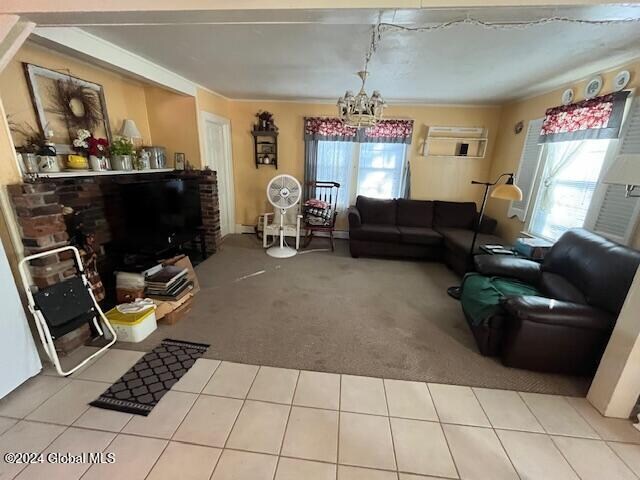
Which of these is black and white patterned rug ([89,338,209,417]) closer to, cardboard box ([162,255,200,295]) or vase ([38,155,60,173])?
cardboard box ([162,255,200,295])

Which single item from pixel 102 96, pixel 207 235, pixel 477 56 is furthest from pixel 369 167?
pixel 102 96

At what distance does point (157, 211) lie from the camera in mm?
2793

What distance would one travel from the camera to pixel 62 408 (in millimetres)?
1439

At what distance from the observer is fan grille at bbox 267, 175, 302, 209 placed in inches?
143

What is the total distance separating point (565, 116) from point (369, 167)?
240 cm

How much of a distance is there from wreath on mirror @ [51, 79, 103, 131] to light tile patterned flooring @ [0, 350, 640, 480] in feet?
6.72

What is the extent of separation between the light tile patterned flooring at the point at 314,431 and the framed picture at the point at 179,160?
2544mm

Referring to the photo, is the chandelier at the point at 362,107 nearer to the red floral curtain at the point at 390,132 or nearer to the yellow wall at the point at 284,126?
the red floral curtain at the point at 390,132

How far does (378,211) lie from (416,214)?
1.93 feet

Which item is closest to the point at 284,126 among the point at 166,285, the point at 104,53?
the point at 104,53

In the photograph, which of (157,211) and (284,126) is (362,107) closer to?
(157,211)

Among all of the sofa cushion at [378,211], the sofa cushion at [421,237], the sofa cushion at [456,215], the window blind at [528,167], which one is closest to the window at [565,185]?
the window blind at [528,167]

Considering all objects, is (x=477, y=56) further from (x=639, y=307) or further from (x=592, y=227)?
(x=639, y=307)

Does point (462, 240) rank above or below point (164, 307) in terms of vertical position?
above
